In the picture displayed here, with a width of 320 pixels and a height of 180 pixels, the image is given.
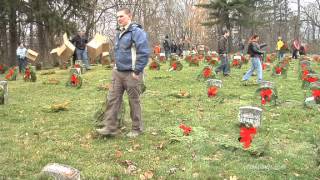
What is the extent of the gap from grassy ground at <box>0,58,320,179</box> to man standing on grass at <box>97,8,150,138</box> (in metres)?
0.39

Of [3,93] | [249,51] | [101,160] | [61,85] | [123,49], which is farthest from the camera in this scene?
[61,85]

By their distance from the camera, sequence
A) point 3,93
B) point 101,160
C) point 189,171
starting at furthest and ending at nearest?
point 3,93 → point 101,160 → point 189,171

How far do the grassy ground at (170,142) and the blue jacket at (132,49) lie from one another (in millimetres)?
1226

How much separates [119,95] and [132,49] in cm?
80

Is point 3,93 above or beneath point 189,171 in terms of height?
above

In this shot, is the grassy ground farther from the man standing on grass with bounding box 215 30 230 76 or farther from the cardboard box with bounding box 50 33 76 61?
the cardboard box with bounding box 50 33 76 61

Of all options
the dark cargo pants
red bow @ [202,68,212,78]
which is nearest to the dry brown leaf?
the dark cargo pants

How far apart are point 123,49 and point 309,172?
11.0 feet

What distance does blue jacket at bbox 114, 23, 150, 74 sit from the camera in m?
7.28

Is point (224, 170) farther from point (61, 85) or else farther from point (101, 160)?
point (61, 85)

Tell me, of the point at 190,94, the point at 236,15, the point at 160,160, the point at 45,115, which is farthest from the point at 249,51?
the point at 236,15

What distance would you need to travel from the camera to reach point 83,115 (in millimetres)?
9961

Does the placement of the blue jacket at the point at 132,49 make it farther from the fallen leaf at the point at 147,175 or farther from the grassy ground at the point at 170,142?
the fallen leaf at the point at 147,175

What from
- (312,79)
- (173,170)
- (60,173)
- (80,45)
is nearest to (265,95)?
(312,79)
